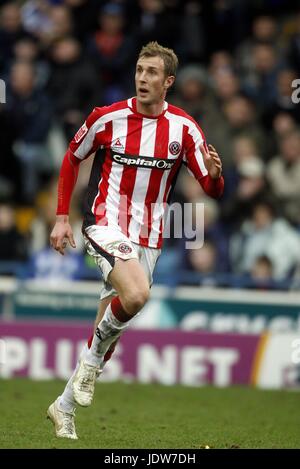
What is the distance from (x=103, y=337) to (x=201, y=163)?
1438 millimetres

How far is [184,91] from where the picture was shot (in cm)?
1490

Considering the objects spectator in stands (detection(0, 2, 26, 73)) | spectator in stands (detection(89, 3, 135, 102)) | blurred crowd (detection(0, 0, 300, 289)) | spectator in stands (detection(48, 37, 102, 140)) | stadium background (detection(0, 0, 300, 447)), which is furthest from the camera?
spectator in stands (detection(0, 2, 26, 73))

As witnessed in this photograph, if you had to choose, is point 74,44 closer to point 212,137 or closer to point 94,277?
point 212,137

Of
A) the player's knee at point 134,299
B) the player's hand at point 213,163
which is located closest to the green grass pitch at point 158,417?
the player's knee at point 134,299

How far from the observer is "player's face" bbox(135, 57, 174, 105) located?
791 cm

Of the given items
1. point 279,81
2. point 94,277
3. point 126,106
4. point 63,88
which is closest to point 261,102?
point 279,81

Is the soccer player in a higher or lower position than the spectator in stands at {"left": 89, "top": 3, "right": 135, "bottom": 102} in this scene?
lower

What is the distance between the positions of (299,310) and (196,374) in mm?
1361

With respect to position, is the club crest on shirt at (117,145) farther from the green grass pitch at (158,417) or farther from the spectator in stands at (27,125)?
the spectator in stands at (27,125)

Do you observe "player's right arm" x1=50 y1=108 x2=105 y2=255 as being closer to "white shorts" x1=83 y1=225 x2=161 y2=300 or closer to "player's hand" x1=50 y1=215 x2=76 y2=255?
"player's hand" x1=50 y1=215 x2=76 y2=255

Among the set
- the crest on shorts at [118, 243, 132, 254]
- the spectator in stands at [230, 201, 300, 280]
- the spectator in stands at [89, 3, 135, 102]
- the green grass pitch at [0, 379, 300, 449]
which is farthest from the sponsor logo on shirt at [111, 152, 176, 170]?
the spectator in stands at [89, 3, 135, 102]

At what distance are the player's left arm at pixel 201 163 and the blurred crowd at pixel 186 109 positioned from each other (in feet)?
16.6

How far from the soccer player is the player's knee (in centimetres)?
33

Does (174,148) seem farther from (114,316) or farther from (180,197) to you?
(180,197)
